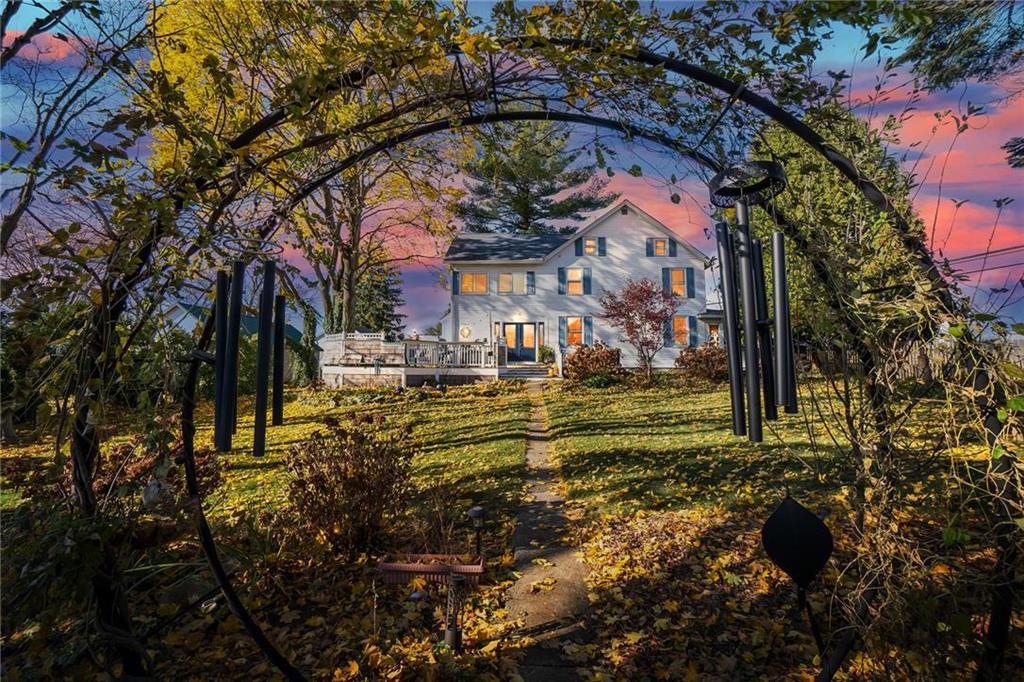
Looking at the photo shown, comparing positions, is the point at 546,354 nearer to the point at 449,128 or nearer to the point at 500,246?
the point at 500,246

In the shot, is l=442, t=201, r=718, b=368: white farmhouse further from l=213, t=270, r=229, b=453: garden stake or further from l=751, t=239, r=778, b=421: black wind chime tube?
l=213, t=270, r=229, b=453: garden stake

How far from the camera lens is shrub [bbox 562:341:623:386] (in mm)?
18219

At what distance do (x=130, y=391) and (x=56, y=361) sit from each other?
283mm

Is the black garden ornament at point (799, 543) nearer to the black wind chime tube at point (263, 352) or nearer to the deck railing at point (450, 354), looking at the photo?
the black wind chime tube at point (263, 352)

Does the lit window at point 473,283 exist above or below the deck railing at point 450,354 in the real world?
above

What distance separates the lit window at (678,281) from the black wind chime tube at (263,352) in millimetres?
23236

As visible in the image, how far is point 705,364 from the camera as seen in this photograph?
→ 1836 cm

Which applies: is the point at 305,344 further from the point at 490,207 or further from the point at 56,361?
the point at 56,361

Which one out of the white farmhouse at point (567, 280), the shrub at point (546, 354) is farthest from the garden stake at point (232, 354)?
the white farmhouse at point (567, 280)

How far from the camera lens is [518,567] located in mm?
4160

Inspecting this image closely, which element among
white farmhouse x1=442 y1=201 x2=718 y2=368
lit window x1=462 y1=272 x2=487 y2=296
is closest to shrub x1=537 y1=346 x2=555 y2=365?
white farmhouse x1=442 y1=201 x2=718 y2=368

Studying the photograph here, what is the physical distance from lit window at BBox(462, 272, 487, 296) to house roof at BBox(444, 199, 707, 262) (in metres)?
0.75

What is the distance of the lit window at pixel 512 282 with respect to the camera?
954 inches

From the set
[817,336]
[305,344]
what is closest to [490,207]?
[305,344]
